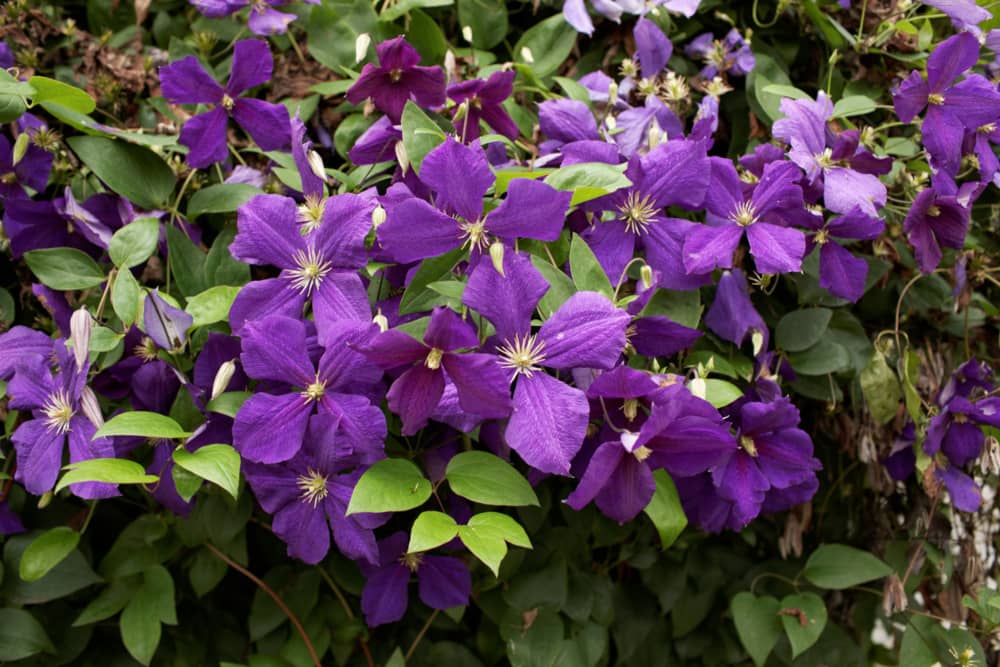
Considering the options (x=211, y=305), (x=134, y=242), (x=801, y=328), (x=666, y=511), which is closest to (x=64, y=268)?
(x=134, y=242)

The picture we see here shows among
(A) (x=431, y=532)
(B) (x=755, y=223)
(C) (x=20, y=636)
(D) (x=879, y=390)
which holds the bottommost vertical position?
(C) (x=20, y=636)

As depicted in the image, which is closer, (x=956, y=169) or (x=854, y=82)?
(x=956, y=169)

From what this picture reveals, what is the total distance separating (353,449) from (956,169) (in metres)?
0.67

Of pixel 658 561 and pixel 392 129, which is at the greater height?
pixel 392 129

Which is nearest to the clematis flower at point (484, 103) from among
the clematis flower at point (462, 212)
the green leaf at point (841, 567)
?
the clematis flower at point (462, 212)

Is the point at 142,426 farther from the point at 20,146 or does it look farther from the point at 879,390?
the point at 879,390

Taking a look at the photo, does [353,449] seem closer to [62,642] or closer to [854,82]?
[62,642]

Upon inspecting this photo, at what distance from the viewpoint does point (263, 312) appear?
2.38 feet

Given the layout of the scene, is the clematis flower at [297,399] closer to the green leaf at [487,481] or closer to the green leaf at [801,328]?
the green leaf at [487,481]

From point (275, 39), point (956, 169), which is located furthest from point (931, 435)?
point (275, 39)

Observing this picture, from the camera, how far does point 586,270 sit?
2.38 feet

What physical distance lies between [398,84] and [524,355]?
0.32m

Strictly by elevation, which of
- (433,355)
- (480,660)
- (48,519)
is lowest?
(480,660)

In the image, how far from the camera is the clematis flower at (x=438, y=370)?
611mm
